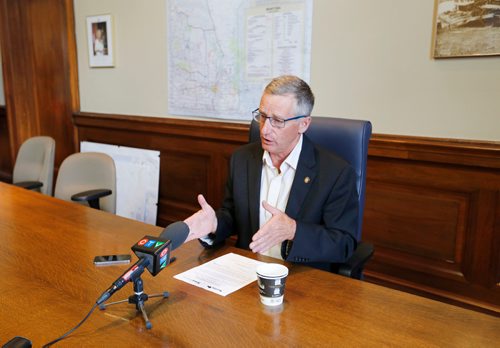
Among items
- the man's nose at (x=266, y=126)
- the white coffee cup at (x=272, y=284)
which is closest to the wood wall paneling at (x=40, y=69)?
the man's nose at (x=266, y=126)

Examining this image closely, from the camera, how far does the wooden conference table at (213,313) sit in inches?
39.9

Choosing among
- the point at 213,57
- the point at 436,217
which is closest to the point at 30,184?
the point at 213,57

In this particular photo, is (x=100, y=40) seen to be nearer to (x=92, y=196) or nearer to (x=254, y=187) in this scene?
(x=92, y=196)

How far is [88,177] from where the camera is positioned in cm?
279

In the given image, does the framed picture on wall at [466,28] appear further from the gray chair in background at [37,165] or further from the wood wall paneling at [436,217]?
the gray chair in background at [37,165]

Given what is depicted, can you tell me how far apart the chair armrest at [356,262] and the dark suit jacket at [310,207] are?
3 centimetres

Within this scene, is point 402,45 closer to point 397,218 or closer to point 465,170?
point 465,170

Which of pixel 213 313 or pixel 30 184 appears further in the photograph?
pixel 30 184

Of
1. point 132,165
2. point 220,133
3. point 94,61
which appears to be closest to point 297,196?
point 220,133

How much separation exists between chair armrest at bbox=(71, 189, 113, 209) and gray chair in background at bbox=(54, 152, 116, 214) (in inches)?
2.7

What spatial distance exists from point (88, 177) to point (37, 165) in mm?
610

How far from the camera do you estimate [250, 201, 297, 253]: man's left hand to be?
51.7 inches

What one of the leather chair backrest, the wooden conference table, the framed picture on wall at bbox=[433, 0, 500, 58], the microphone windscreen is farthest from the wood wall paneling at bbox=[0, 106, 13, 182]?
the framed picture on wall at bbox=[433, 0, 500, 58]

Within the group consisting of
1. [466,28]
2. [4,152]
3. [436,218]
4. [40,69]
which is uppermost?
[466,28]
